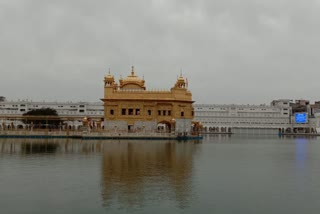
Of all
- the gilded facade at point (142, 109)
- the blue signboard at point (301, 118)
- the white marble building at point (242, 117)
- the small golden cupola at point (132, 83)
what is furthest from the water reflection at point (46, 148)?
the blue signboard at point (301, 118)

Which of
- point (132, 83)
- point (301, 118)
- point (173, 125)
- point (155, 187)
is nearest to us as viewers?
point (155, 187)

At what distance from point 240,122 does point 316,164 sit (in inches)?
3857

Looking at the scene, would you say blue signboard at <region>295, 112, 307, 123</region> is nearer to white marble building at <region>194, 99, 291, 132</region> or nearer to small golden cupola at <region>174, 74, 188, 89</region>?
white marble building at <region>194, 99, 291, 132</region>

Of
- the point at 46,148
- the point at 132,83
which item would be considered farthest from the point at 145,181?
the point at 132,83

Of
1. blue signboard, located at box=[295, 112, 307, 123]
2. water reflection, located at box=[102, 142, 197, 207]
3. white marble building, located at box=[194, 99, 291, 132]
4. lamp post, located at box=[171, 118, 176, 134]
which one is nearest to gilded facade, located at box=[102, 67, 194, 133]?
lamp post, located at box=[171, 118, 176, 134]

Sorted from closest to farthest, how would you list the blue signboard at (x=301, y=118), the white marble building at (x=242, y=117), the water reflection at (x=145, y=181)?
1. the water reflection at (x=145, y=181)
2. the white marble building at (x=242, y=117)
3. the blue signboard at (x=301, y=118)

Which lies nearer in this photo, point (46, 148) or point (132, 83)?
point (46, 148)

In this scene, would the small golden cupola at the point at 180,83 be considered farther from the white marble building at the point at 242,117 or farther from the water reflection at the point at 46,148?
the white marble building at the point at 242,117

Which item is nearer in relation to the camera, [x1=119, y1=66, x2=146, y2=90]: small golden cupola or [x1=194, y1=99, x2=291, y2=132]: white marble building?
[x1=119, y1=66, x2=146, y2=90]: small golden cupola

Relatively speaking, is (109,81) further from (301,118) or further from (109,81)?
(301,118)

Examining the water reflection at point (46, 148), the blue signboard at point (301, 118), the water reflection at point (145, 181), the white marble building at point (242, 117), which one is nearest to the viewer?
the water reflection at point (145, 181)

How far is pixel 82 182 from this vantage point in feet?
61.6

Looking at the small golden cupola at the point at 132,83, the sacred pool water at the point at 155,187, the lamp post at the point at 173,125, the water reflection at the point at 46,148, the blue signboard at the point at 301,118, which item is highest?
the small golden cupola at the point at 132,83

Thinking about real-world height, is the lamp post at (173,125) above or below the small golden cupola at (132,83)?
below
